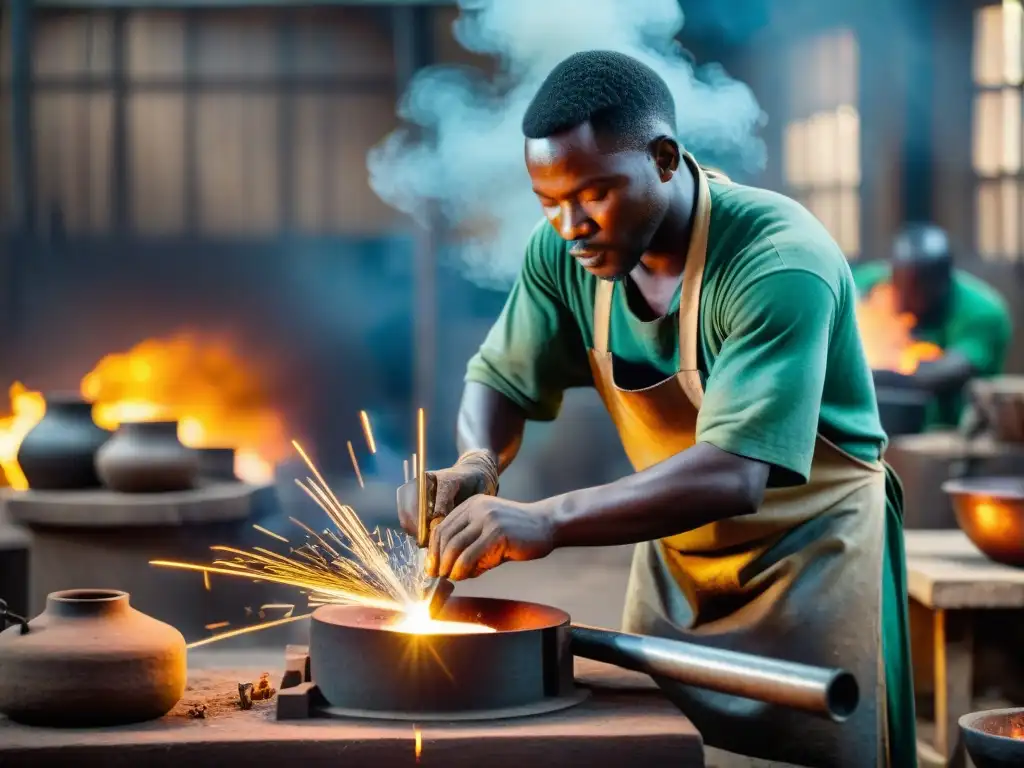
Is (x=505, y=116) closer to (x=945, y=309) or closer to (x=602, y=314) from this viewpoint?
(x=945, y=309)

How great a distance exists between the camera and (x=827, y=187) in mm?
11555

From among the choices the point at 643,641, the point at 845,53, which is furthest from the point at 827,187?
the point at 643,641

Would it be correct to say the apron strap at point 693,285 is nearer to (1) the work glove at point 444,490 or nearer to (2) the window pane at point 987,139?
(1) the work glove at point 444,490

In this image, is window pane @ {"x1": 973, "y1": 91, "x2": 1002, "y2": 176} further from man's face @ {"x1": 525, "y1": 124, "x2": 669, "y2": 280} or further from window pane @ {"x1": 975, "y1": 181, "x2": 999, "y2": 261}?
man's face @ {"x1": 525, "y1": 124, "x2": 669, "y2": 280}

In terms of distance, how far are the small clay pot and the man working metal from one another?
3.44 meters

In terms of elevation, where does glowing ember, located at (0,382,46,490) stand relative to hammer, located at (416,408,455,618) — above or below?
above

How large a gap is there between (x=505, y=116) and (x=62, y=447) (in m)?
3.43

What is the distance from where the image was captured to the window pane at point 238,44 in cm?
1209

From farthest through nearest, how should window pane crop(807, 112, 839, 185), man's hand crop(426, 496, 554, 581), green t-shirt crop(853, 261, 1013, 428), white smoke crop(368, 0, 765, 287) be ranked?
window pane crop(807, 112, 839, 185), green t-shirt crop(853, 261, 1013, 428), white smoke crop(368, 0, 765, 287), man's hand crop(426, 496, 554, 581)

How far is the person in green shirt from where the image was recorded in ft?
26.4

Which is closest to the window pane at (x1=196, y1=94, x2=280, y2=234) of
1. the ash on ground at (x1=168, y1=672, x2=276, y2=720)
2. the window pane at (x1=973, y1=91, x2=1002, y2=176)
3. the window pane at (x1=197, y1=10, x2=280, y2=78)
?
the window pane at (x1=197, y1=10, x2=280, y2=78)

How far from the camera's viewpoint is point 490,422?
320 centimetres

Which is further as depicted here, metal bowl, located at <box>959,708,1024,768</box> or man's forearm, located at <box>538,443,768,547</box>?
metal bowl, located at <box>959,708,1024,768</box>

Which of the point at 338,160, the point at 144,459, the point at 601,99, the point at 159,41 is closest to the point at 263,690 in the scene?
the point at 601,99
